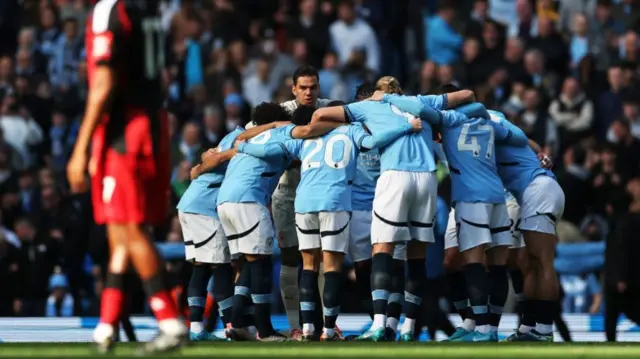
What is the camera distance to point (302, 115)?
14.4 meters

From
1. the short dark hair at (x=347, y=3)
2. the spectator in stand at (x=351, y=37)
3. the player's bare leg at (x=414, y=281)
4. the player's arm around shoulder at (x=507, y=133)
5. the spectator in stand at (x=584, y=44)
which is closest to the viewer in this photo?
→ the player's bare leg at (x=414, y=281)

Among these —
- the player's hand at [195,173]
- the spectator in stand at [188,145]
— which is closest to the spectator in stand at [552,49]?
the spectator in stand at [188,145]

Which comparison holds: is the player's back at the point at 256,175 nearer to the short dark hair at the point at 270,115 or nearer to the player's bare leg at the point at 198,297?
the short dark hair at the point at 270,115

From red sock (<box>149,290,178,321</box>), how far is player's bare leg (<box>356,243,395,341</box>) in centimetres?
350

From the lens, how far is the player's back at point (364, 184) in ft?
48.1

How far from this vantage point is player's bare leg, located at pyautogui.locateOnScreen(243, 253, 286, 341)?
14.1 m

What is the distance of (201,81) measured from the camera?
2369 centimetres

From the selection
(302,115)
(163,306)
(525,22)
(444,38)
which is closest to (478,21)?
(444,38)

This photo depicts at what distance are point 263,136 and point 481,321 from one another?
2602 millimetres

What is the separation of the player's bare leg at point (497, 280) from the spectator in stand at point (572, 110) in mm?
7566

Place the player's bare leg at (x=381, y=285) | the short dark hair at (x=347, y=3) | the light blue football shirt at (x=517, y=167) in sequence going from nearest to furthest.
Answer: the player's bare leg at (x=381, y=285) → the light blue football shirt at (x=517, y=167) → the short dark hair at (x=347, y=3)

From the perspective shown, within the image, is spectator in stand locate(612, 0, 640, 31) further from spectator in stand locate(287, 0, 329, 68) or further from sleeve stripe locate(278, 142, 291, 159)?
sleeve stripe locate(278, 142, 291, 159)

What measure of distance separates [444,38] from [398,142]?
34.3ft

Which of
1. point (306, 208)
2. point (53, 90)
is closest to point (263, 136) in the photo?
point (306, 208)
